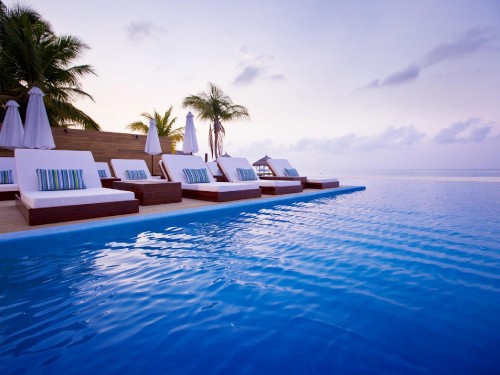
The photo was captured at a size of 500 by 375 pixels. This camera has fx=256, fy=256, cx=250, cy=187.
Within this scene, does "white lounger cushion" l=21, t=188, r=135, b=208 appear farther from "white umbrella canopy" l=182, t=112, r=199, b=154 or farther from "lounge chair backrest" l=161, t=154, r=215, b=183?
"white umbrella canopy" l=182, t=112, r=199, b=154

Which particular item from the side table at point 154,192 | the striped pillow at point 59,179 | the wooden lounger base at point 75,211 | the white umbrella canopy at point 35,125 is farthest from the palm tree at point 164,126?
the wooden lounger base at point 75,211

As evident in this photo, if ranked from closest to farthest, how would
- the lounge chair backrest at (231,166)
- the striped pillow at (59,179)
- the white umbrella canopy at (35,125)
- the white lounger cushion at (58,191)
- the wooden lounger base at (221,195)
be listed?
the white lounger cushion at (58,191) → the striped pillow at (59,179) → the white umbrella canopy at (35,125) → the wooden lounger base at (221,195) → the lounge chair backrest at (231,166)

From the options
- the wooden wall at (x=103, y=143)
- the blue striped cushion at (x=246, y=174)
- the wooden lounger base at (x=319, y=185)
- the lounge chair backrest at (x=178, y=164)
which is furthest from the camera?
the wooden wall at (x=103, y=143)

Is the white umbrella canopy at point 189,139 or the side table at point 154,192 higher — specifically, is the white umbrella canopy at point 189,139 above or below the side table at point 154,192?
above

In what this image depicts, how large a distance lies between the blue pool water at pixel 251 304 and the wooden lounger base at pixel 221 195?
115 inches

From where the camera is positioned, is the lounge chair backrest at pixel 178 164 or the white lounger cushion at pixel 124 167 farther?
the white lounger cushion at pixel 124 167

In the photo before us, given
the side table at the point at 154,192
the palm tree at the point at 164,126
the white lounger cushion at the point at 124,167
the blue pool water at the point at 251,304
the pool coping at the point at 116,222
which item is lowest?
the blue pool water at the point at 251,304

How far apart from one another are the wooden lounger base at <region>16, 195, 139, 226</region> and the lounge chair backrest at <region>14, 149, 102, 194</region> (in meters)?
0.43

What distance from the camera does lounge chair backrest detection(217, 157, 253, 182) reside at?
30.1ft

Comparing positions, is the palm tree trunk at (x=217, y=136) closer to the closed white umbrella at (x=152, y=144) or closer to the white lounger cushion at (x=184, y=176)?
the closed white umbrella at (x=152, y=144)

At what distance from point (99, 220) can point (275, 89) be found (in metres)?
13.9

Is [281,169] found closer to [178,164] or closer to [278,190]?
[278,190]

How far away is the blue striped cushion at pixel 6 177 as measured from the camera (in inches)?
311

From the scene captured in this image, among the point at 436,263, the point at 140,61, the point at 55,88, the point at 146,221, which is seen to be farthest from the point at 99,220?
the point at 55,88
